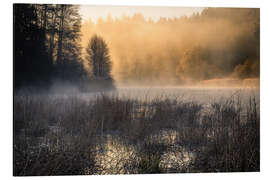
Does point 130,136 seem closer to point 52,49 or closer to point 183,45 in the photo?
point 183,45

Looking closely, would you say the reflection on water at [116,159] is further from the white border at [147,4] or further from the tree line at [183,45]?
the tree line at [183,45]

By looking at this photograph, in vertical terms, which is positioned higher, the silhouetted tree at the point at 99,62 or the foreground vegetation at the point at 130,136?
the silhouetted tree at the point at 99,62

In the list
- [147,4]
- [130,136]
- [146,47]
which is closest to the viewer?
[130,136]

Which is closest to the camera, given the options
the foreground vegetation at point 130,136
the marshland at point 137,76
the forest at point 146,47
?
the foreground vegetation at point 130,136

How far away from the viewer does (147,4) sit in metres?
2.58

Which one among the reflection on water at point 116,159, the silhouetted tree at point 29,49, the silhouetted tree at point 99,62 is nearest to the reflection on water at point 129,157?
the reflection on water at point 116,159

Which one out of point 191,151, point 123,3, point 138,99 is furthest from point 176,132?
point 123,3

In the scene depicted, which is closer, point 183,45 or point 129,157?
point 129,157

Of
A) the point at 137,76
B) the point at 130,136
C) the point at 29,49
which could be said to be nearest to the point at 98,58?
the point at 137,76

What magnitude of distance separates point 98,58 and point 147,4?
2.69 feet

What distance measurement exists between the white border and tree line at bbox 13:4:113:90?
79 mm

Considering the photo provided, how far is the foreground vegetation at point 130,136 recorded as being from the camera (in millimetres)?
2146

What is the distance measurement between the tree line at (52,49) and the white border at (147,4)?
0.08 m

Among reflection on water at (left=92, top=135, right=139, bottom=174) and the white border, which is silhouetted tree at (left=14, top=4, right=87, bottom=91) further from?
reflection on water at (left=92, top=135, right=139, bottom=174)
